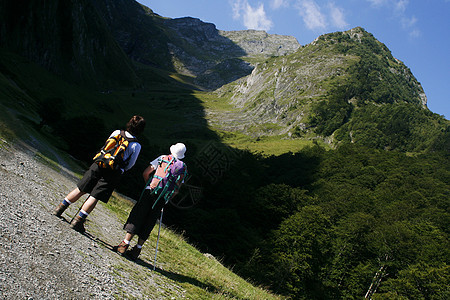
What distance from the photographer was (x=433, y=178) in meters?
115

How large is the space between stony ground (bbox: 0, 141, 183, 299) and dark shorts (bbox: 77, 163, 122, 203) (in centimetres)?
122

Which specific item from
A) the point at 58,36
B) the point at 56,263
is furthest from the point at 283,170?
the point at 58,36

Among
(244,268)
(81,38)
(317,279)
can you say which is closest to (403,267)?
(317,279)

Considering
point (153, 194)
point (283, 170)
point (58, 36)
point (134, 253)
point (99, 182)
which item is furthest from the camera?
point (58, 36)

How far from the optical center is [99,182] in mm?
8586

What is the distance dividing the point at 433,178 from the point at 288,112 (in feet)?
314

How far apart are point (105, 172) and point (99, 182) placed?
36 cm

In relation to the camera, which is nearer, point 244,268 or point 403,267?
point 244,268

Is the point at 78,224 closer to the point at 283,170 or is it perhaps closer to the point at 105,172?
the point at 105,172

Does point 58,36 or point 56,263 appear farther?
point 58,36

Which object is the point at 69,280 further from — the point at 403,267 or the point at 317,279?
the point at 403,267

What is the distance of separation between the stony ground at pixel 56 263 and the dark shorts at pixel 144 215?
898 mm

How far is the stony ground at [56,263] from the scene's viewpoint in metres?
5.14

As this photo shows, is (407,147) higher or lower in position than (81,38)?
higher
